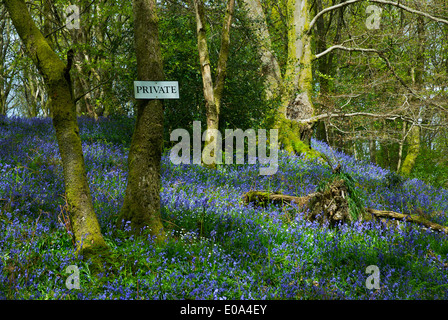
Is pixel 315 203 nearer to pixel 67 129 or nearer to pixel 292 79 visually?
pixel 67 129

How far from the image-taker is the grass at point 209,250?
3354 mm

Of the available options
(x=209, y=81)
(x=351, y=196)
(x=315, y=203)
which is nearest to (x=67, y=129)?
(x=315, y=203)

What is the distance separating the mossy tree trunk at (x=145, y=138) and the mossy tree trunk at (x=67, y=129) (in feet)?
1.77

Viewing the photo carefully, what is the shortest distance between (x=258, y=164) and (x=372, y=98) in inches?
389

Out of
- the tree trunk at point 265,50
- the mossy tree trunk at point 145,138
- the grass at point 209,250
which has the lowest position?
the grass at point 209,250

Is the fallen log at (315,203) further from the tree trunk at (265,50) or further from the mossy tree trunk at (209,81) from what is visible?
the tree trunk at (265,50)

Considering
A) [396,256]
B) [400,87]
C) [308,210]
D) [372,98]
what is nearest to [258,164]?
[308,210]

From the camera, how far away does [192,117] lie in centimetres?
991

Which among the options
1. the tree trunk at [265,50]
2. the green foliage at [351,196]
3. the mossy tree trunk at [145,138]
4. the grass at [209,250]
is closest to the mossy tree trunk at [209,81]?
the grass at [209,250]

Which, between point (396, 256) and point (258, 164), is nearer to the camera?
point (396, 256)

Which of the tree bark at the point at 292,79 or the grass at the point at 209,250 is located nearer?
the grass at the point at 209,250

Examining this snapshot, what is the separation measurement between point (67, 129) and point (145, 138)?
0.85 metres

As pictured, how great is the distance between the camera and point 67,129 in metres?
3.89

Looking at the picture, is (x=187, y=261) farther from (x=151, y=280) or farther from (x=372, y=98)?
(x=372, y=98)
